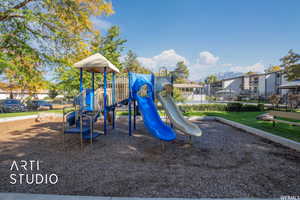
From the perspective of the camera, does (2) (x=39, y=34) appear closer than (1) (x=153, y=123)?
No

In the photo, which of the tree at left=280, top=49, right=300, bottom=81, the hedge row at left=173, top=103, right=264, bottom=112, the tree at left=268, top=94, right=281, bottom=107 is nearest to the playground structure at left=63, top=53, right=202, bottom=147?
the hedge row at left=173, top=103, right=264, bottom=112

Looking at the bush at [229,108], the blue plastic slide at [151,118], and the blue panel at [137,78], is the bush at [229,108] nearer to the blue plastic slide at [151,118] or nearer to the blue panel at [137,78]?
the blue panel at [137,78]

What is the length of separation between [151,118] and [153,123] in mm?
298

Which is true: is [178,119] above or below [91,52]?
below

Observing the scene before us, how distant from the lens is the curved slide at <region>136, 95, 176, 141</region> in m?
4.87

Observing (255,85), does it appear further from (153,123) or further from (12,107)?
(12,107)

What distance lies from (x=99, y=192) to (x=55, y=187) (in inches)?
34.8

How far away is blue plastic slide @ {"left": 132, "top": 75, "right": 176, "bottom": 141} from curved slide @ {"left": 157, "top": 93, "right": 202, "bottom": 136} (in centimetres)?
39

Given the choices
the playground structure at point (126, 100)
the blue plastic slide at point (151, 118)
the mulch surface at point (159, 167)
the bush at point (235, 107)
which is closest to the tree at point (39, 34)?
the playground structure at point (126, 100)

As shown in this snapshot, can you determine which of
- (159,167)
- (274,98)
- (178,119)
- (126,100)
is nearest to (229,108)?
(274,98)

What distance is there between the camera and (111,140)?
5.93 m

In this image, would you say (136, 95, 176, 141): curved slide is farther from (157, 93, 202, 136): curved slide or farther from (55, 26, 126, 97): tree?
(55, 26, 126, 97): tree

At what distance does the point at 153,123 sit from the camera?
5.53 meters

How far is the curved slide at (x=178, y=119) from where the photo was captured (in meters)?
4.99
